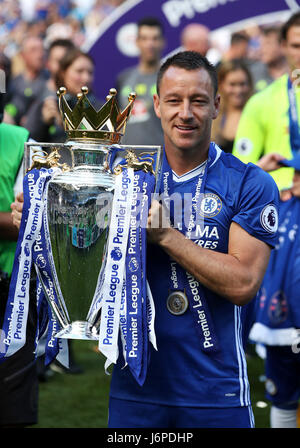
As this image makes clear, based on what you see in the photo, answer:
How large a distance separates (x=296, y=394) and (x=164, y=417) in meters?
1.87

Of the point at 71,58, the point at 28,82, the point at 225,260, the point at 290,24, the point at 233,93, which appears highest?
the point at 28,82

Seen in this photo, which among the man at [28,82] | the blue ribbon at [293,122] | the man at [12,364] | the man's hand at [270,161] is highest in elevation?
the man at [28,82]

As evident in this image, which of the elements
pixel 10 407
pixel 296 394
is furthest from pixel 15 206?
pixel 296 394

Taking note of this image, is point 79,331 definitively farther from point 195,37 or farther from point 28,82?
point 28,82

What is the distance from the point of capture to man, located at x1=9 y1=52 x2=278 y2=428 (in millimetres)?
2275

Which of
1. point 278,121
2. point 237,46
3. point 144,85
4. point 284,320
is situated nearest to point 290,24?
point 278,121

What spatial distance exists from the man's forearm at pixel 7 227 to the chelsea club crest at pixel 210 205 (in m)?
0.88

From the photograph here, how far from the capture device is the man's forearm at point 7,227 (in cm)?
291

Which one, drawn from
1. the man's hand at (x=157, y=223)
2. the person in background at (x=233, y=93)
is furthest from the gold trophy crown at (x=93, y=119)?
the person in background at (x=233, y=93)

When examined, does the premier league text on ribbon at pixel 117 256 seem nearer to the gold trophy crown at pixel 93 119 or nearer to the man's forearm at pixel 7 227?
the gold trophy crown at pixel 93 119

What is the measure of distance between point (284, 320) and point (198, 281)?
1937 millimetres

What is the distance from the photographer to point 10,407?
306cm

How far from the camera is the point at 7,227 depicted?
2934 millimetres

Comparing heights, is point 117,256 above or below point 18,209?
below
